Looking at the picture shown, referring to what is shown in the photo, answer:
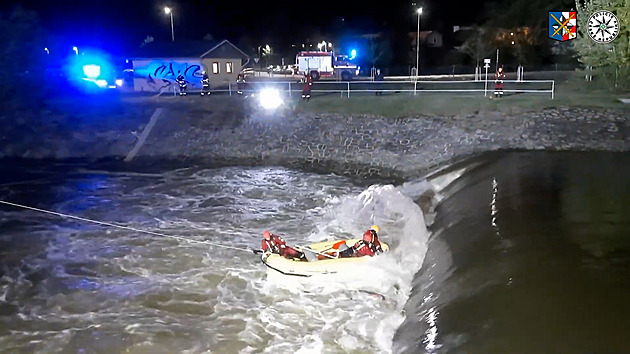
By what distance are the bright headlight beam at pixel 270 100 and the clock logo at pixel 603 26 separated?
46.8 feet

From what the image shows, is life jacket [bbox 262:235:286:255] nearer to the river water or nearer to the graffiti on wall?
the river water

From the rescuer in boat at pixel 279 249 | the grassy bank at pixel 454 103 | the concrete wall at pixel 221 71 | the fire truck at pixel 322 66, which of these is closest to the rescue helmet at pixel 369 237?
the rescuer in boat at pixel 279 249

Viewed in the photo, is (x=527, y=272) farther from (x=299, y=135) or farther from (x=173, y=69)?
(x=173, y=69)

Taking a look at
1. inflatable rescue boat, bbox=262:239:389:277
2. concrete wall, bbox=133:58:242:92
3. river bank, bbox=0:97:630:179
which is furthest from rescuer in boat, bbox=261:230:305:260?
concrete wall, bbox=133:58:242:92

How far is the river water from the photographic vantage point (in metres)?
7.94

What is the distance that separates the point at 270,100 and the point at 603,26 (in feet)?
49.8

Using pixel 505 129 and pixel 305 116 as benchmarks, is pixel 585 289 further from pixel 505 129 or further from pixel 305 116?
pixel 305 116

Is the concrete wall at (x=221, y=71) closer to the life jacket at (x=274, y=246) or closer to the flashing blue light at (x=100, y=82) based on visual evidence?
the flashing blue light at (x=100, y=82)

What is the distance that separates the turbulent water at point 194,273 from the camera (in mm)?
9141

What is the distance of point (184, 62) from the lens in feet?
123

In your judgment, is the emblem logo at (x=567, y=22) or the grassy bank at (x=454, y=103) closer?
the grassy bank at (x=454, y=103)

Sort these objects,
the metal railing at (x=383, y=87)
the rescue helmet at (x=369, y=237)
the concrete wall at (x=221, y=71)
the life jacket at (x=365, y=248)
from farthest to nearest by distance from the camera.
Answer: the concrete wall at (x=221, y=71), the metal railing at (x=383, y=87), the rescue helmet at (x=369, y=237), the life jacket at (x=365, y=248)

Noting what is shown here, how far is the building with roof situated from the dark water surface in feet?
87.3

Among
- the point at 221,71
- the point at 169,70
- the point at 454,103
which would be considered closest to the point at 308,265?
the point at 454,103
